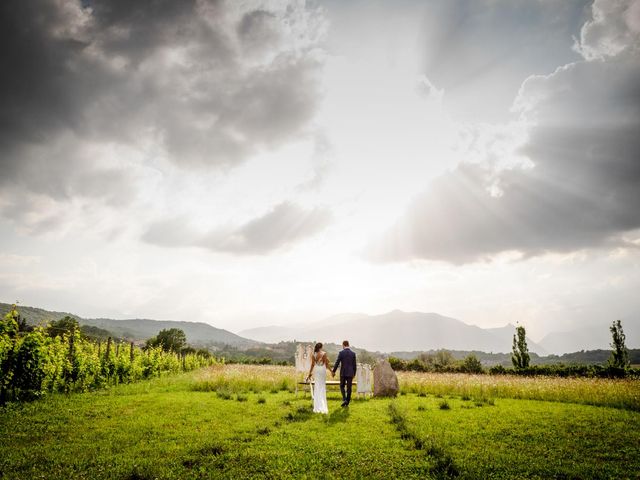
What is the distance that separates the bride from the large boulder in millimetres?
4660

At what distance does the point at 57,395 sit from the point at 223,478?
14477 mm

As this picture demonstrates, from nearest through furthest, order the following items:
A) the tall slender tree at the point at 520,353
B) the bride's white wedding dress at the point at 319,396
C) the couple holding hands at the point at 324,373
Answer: the bride's white wedding dress at the point at 319,396
the couple holding hands at the point at 324,373
the tall slender tree at the point at 520,353

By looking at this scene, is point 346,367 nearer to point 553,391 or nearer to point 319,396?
point 319,396

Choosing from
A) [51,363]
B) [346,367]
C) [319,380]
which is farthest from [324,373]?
[51,363]

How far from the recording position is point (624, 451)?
9.10m

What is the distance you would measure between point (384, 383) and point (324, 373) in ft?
17.2

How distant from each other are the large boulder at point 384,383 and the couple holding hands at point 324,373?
3165 millimetres

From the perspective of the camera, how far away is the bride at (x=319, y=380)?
1465 centimetres

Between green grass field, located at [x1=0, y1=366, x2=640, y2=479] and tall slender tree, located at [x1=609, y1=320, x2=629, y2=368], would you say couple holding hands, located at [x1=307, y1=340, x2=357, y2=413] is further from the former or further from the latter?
tall slender tree, located at [x1=609, y1=320, x2=629, y2=368]

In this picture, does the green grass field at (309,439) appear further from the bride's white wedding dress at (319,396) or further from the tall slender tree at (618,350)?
the tall slender tree at (618,350)

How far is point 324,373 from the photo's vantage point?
15.7 metres

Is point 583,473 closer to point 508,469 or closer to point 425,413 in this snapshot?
point 508,469

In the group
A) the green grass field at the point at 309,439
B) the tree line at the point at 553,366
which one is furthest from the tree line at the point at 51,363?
the tree line at the point at 553,366

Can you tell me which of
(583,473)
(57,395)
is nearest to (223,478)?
(583,473)
